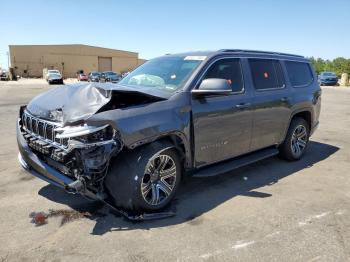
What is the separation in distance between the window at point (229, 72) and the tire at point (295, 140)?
1.85 m

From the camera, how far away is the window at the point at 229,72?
4.98 meters

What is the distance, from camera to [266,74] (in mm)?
5895

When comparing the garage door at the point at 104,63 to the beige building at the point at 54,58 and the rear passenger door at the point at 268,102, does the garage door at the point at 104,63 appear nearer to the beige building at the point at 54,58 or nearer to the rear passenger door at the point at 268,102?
the beige building at the point at 54,58

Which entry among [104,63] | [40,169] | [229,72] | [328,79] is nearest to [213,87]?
[229,72]

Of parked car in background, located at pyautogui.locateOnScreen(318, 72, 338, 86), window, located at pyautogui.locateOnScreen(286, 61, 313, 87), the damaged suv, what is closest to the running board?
the damaged suv

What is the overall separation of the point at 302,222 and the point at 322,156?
3.60 meters

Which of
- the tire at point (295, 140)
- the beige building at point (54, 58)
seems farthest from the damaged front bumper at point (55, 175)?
the beige building at point (54, 58)

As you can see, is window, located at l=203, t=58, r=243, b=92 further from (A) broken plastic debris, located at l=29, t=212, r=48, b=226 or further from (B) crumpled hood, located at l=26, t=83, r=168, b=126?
(A) broken plastic debris, located at l=29, t=212, r=48, b=226

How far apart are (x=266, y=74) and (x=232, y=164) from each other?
5.53 ft

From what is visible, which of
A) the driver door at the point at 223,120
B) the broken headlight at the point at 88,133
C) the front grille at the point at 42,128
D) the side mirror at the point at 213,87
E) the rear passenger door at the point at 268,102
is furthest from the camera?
the rear passenger door at the point at 268,102

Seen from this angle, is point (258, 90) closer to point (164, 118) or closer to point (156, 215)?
point (164, 118)

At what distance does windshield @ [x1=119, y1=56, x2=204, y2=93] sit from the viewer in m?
4.79

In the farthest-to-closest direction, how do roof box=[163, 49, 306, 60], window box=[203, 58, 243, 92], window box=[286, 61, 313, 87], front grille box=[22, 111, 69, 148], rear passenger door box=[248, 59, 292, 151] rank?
window box=[286, 61, 313, 87] < rear passenger door box=[248, 59, 292, 151] < roof box=[163, 49, 306, 60] < window box=[203, 58, 243, 92] < front grille box=[22, 111, 69, 148]

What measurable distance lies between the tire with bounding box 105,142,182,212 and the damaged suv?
11 millimetres
